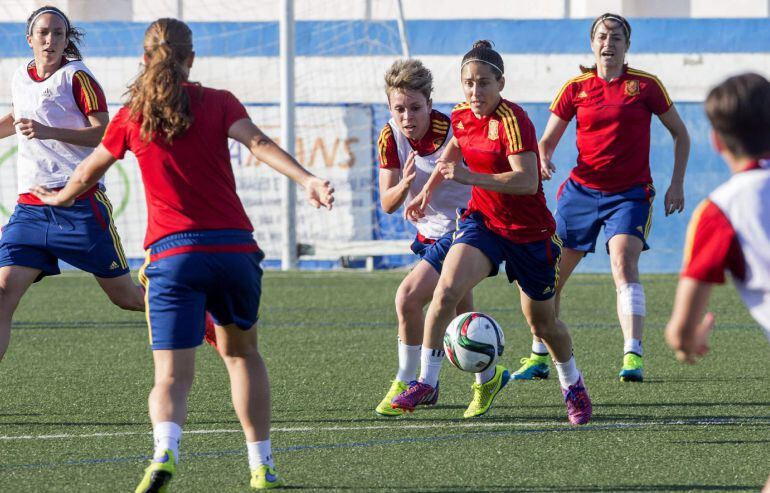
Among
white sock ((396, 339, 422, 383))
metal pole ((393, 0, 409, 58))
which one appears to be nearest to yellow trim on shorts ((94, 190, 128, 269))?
white sock ((396, 339, 422, 383))

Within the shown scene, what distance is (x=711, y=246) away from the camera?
10.3 ft

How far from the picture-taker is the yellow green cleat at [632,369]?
723 centimetres

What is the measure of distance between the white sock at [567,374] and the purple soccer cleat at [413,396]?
653 mm

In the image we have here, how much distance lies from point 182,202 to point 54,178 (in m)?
2.36

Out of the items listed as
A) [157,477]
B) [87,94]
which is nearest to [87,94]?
[87,94]

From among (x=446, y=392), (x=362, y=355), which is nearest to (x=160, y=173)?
(x=446, y=392)

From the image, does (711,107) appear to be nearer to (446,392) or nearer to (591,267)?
(446,392)

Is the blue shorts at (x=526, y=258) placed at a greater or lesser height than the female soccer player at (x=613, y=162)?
lesser

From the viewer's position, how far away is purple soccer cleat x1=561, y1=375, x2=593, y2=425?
590 cm

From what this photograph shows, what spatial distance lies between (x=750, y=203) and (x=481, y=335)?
3.19 m

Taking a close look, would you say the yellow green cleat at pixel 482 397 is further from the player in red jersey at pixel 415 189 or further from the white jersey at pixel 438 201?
the white jersey at pixel 438 201

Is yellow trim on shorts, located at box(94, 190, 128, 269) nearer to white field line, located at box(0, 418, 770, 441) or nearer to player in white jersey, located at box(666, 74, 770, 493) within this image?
white field line, located at box(0, 418, 770, 441)

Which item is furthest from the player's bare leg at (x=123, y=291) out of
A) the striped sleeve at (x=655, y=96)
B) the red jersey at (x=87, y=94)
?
the striped sleeve at (x=655, y=96)

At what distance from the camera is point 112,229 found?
21.3ft
